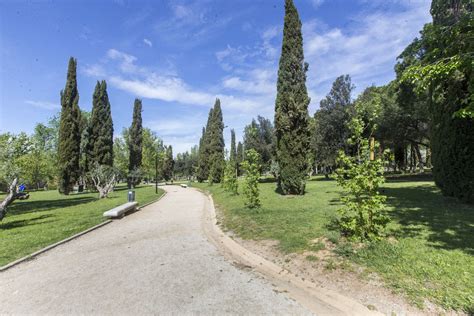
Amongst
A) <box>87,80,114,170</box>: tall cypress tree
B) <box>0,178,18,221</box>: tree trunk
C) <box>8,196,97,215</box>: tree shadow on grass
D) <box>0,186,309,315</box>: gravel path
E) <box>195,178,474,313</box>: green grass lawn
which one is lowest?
<box>0,186,309,315</box>: gravel path

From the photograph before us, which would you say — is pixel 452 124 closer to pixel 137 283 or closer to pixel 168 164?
pixel 137 283

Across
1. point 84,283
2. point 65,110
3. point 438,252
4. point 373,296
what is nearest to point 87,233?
point 84,283

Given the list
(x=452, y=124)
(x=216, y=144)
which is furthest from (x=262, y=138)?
(x=452, y=124)

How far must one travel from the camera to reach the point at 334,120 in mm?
29828

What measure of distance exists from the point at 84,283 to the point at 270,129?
3372cm

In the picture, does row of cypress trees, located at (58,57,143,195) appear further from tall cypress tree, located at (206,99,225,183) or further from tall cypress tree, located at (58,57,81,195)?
tall cypress tree, located at (206,99,225,183)

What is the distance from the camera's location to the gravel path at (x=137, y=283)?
3533 mm

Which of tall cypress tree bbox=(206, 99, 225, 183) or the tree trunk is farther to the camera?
tall cypress tree bbox=(206, 99, 225, 183)

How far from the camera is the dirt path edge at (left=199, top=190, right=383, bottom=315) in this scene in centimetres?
340

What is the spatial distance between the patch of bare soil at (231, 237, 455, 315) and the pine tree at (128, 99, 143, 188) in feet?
119

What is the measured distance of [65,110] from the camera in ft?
92.3

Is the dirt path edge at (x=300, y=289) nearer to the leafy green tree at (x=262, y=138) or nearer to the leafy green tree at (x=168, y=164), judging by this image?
the leafy green tree at (x=262, y=138)

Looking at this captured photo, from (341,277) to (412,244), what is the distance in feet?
6.95

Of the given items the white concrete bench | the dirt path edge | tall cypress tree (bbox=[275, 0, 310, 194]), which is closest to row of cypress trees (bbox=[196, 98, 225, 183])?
tall cypress tree (bbox=[275, 0, 310, 194])
